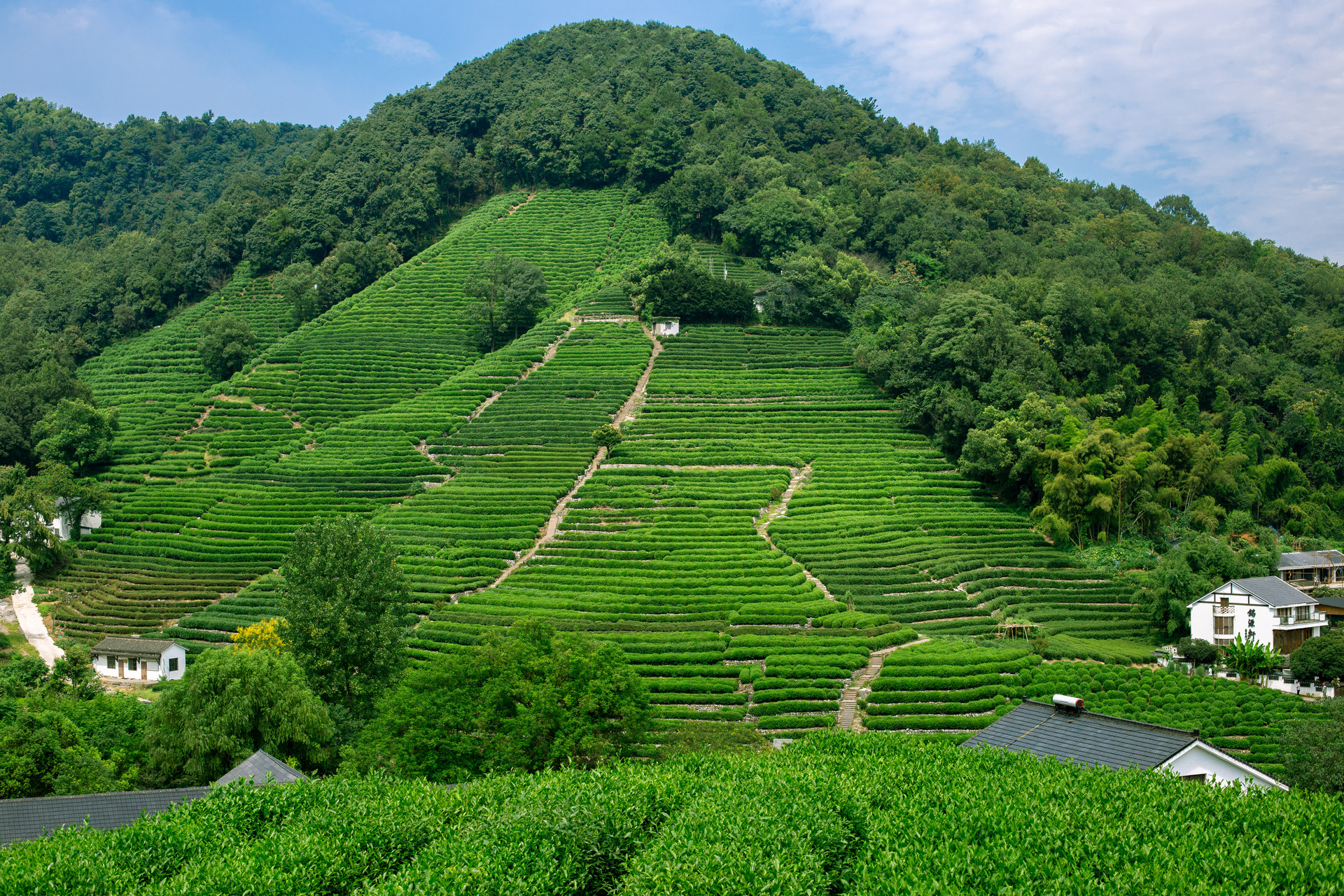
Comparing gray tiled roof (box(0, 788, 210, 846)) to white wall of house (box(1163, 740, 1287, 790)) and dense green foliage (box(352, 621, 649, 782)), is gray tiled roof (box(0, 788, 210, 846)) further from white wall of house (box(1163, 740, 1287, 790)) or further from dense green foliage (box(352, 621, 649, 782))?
white wall of house (box(1163, 740, 1287, 790))

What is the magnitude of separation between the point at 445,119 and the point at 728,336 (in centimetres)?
5604

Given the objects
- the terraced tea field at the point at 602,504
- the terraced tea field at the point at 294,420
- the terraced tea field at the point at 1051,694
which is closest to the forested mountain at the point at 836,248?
the terraced tea field at the point at 602,504

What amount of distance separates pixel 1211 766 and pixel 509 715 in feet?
56.1

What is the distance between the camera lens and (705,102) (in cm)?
10544

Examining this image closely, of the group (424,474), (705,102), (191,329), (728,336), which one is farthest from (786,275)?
(191,329)

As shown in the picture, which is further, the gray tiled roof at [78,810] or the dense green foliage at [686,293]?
the dense green foliage at [686,293]

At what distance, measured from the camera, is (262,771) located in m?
20.2

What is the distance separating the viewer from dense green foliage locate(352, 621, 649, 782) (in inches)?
962

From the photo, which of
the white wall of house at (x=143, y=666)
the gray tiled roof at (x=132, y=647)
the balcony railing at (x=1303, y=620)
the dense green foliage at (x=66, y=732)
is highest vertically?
the balcony railing at (x=1303, y=620)

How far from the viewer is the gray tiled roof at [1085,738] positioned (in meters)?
18.3

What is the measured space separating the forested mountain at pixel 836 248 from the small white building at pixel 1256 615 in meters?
8.02

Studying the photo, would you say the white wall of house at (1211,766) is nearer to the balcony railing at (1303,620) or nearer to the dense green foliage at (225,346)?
the balcony railing at (1303,620)

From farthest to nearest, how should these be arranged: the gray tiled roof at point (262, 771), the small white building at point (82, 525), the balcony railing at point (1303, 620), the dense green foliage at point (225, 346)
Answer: the dense green foliage at point (225, 346) < the small white building at point (82, 525) < the balcony railing at point (1303, 620) < the gray tiled roof at point (262, 771)

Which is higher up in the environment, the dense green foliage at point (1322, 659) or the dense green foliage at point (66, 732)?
the dense green foliage at point (1322, 659)
